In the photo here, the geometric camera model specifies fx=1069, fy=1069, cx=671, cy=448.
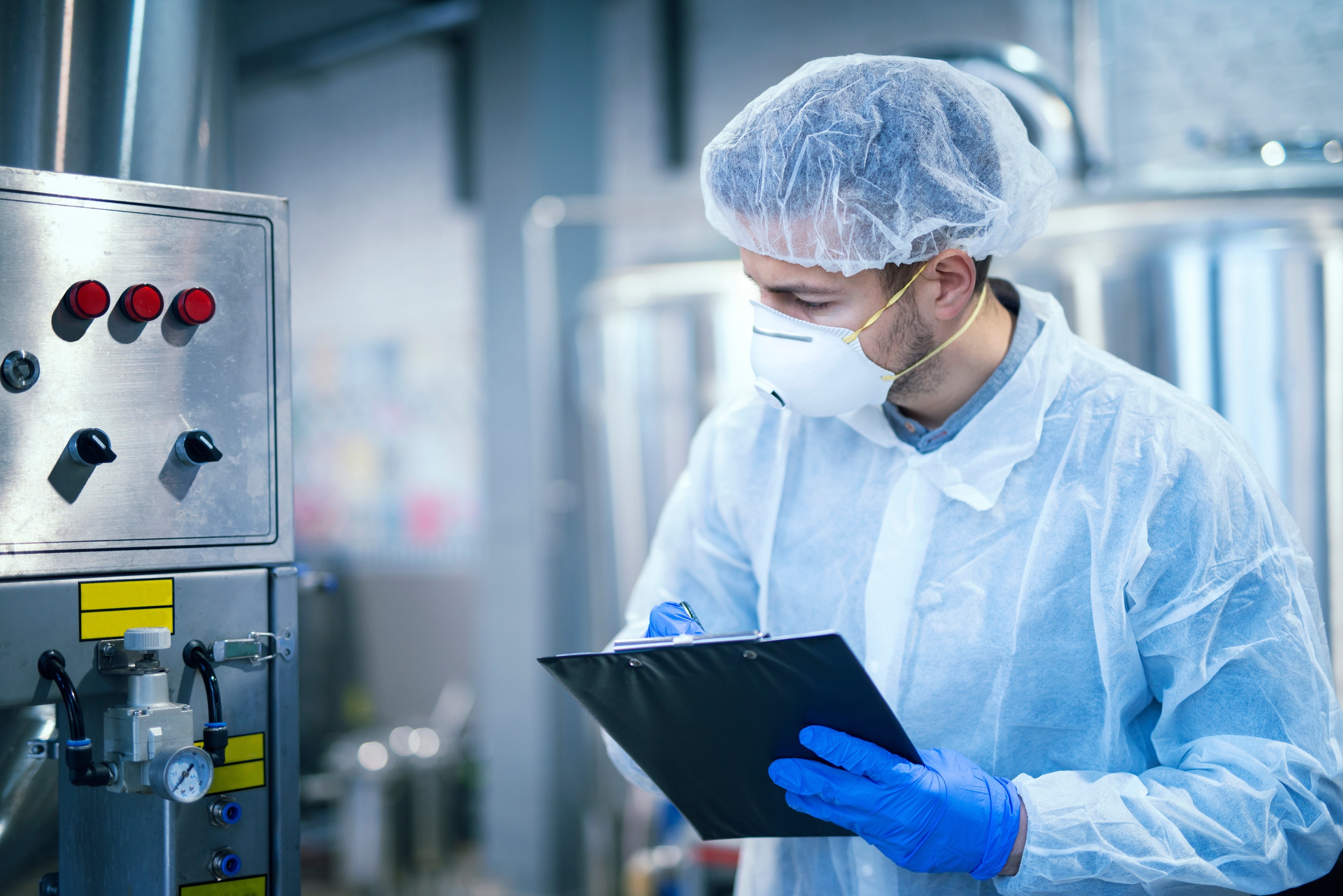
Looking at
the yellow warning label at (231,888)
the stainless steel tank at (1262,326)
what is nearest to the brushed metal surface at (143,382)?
the yellow warning label at (231,888)

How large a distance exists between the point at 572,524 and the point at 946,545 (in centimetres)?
202

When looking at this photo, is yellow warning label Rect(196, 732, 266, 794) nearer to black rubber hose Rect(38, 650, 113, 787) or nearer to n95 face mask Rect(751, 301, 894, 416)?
black rubber hose Rect(38, 650, 113, 787)

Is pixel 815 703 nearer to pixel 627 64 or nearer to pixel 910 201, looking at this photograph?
pixel 910 201

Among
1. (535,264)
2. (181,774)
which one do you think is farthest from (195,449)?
(535,264)

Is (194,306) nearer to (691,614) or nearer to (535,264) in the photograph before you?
(691,614)

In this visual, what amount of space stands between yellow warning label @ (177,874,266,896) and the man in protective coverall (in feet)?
1.21

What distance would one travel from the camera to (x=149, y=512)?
918 mm

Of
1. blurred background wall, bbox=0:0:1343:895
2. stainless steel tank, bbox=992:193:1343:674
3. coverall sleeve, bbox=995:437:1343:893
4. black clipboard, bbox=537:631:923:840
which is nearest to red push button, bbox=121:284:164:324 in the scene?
blurred background wall, bbox=0:0:1343:895

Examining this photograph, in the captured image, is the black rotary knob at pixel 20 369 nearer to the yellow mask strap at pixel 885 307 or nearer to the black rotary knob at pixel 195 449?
the black rotary knob at pixel 195 449

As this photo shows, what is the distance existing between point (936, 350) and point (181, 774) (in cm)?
75

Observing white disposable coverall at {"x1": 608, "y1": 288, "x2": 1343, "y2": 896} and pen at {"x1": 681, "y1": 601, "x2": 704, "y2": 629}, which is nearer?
white disposable coverall at {"x1": 608, "y1": 288, "x2": 1343, "y2": 896}

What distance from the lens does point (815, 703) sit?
86 cm

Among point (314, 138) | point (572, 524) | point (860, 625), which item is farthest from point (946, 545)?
point (314, 138)

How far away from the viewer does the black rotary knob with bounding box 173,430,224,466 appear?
0.92m
